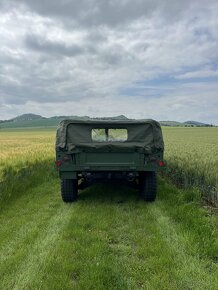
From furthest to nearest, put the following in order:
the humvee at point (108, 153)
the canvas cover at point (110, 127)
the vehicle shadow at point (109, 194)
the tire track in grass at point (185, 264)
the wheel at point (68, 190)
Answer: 1. the vehicle shadow at point (109, 194)
2. the wheel at point (68, 190)
3. the canvas cover at point (110, 127)
4. the humvee at point (108, 153)
5. the tire track in grass at point (185, 264)

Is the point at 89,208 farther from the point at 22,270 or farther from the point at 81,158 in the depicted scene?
the point at 22,270

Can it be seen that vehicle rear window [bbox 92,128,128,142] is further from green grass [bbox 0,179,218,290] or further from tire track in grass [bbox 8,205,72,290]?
tire track in grass [bbox 8,205,72,290]

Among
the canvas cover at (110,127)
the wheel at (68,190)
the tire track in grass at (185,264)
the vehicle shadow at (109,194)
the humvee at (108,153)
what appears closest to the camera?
the tire track in grass at (185,264)

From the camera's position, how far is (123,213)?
711cm

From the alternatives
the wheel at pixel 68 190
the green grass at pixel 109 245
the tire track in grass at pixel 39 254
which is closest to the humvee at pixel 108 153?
the wheel at pixel 68 190

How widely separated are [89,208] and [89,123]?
79.0 inches

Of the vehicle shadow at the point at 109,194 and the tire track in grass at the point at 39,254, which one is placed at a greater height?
the tire track in grass at the point at 39,254

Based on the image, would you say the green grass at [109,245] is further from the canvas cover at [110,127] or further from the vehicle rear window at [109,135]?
the vehicle rear window at [109,135]

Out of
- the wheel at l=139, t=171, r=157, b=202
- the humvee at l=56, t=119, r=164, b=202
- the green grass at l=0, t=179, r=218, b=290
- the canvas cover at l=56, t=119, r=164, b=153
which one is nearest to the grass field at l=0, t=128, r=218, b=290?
the green grass at l=0, t=179, r=218, b=290

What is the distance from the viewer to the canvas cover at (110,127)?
802 cm

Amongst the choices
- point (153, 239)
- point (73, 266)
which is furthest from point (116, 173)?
point (73, 266)

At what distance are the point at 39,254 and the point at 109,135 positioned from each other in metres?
4.29

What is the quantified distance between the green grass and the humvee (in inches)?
22.8

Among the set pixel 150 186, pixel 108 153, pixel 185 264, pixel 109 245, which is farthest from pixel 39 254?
pixel 150 186
